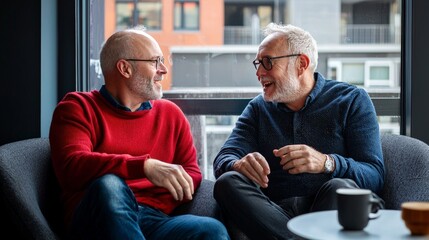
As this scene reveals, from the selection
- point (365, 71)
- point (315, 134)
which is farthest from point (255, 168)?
point (365, 71)

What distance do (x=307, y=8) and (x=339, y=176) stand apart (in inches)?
38.9

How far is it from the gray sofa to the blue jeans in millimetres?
151

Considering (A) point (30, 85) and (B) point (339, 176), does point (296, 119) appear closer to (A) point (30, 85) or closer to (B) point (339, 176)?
(B) point (339, 176)

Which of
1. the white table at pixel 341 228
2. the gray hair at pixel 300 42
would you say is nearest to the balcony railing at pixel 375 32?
the gray hair at pixel 300 42

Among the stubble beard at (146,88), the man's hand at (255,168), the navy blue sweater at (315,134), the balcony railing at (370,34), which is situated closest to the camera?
the man's hand at (255,168)

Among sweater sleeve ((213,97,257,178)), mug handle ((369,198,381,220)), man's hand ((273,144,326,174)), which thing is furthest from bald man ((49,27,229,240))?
mug handle ((369,198,381,220))

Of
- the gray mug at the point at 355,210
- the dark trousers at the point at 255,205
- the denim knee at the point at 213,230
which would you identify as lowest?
the denim knee at the point at 213,230

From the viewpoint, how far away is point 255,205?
98.6 inches

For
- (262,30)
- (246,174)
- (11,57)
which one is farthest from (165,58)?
(246,174)

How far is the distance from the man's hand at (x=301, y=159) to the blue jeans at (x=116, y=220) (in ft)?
1.19

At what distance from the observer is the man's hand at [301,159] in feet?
8.63

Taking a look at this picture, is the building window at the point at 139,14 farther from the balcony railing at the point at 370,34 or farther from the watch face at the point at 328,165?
the watch face at the point at 328,165

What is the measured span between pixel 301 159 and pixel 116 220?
2.53 feet

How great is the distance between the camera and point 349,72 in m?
3.35
